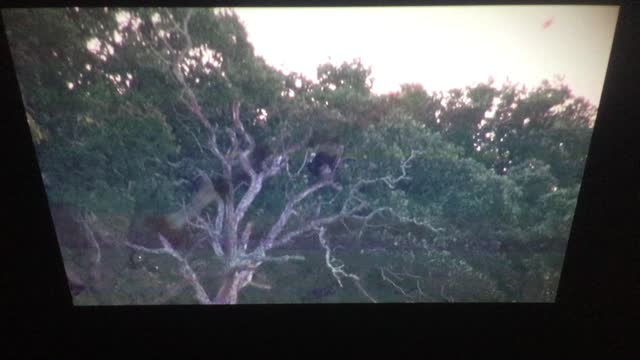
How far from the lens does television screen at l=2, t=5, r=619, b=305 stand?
4.83 feet

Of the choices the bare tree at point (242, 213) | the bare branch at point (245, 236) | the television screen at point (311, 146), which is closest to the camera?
the television screen at point (311, 146)

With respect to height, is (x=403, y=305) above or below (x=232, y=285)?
below

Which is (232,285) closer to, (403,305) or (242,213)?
(242,213)

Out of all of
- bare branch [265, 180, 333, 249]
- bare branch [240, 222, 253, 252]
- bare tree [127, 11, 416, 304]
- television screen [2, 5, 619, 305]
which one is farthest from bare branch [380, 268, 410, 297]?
bare branch [240, 222, 253, 252]

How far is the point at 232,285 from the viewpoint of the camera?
180 cm

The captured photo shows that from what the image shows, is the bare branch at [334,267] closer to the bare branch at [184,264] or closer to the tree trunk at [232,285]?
the tree trunk at [232,285]

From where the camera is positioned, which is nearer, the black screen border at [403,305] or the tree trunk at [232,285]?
the black screen border at [403,305]

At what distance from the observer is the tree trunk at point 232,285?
1.78 meters

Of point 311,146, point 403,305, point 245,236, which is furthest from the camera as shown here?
point 403,305

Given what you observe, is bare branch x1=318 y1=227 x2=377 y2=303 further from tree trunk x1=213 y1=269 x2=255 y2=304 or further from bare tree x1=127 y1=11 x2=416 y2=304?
tree trunk x1=213 y1=269 x2=255 y2=304

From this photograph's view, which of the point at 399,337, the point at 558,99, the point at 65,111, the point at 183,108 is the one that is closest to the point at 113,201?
the point at 65,111

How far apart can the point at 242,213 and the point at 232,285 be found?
0.35m

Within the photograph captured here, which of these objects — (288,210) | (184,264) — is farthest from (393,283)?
(184,264)

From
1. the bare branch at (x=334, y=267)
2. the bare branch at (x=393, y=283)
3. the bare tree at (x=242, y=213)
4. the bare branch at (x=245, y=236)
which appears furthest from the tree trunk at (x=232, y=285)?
the bare branch at (x=393, y=283)
